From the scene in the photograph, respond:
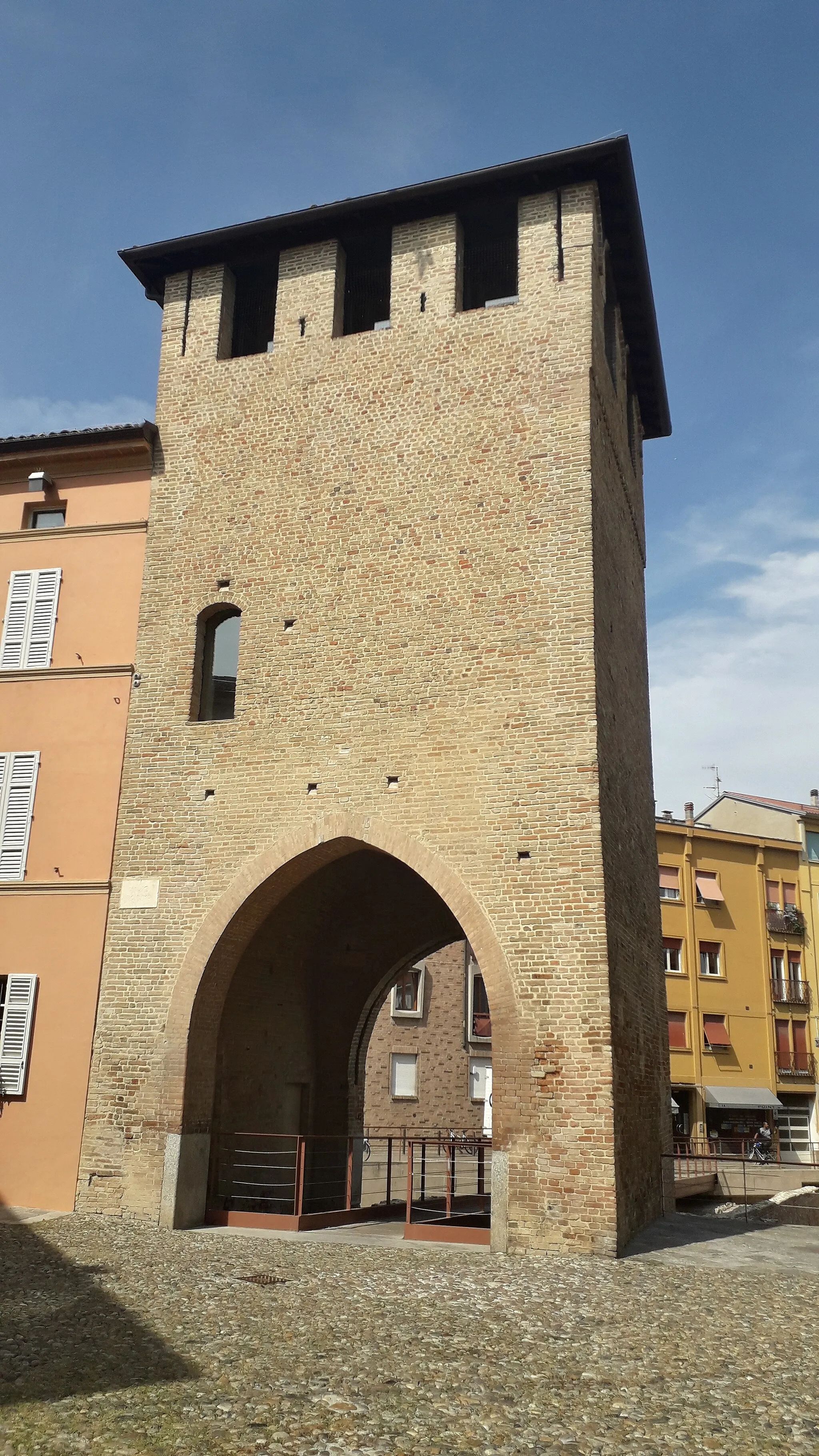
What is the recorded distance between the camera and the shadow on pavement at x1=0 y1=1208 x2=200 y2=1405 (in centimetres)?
546

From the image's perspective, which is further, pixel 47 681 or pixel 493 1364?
pixel 47 681

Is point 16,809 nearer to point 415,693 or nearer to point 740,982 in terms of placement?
point 415,693

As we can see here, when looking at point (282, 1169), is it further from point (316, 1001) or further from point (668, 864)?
point (668, 864)

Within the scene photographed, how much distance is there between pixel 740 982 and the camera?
110ft

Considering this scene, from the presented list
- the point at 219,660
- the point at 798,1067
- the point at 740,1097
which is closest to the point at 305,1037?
the point at 219,660

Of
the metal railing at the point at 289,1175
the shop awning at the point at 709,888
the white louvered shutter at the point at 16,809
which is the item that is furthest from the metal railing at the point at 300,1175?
the shop awning at the point at 709,888

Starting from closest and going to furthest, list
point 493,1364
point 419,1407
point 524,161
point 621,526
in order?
point 419,1407 < point 493,1364 < point 524,161 < point 621,526

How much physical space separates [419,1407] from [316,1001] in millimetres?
10167

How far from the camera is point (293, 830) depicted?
11.8 m

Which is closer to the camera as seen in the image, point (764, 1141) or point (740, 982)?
point (764, 1141)

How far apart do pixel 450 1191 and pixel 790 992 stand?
26.2m

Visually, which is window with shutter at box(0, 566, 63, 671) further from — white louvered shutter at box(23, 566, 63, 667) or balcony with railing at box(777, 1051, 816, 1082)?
balcony with railing at box(777, 1051, 816, 1082)

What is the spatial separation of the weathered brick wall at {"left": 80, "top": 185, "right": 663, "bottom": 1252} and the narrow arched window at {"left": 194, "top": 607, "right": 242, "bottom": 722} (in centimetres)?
27

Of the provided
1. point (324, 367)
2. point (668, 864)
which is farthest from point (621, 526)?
point (668, 864)
